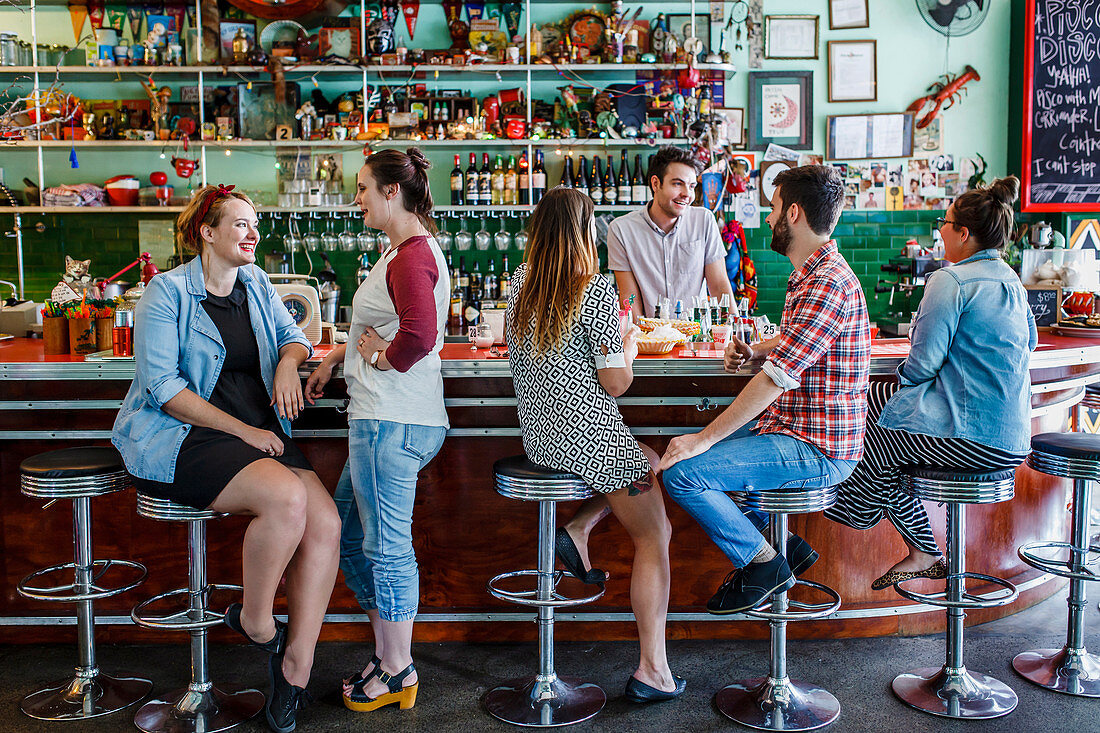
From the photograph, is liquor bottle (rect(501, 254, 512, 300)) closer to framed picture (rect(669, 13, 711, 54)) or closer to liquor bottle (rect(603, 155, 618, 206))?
liquor bottle (rect(603, 155, 618, 206))

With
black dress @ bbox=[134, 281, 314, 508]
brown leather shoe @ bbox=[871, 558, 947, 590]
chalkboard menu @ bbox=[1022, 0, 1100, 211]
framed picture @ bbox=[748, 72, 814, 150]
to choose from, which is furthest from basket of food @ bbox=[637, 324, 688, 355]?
chalkboard menu @ bbox=[1022, 0, 1100, 211]

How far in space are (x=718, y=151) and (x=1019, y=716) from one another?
4.03m

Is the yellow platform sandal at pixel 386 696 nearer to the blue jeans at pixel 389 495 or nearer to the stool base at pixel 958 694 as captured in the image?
the blue jeans at pixel 389 495

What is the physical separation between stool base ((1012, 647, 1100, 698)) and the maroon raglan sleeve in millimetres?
2339

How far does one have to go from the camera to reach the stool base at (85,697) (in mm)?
2928

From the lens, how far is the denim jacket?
276 cm

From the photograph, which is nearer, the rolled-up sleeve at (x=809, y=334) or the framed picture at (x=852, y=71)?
the rolled-up sleeve at (x=809, y=334)

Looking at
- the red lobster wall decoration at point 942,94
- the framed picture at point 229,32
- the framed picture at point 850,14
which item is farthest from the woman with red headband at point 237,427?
the red lobster wall decoration at point 942,94

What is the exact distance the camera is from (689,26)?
6.16 m

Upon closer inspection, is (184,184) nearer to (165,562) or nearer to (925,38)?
(165,562)

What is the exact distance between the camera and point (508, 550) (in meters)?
3.41

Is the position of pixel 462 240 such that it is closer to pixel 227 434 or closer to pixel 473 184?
pixel 473 184

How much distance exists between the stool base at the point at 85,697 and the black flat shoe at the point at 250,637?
569 millimetres

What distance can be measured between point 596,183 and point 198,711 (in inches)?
167
